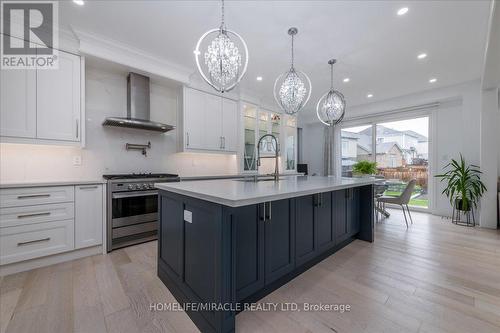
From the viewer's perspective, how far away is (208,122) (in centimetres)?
385

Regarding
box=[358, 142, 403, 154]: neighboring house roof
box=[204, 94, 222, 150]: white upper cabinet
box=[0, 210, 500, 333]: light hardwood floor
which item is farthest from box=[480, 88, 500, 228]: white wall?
box=[204, 94, 222, 150]: white upper cabinet

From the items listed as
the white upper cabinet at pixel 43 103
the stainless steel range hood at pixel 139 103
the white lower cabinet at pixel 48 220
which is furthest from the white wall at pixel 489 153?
the white upper cabinet at pixel 43 103

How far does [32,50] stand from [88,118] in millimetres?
883

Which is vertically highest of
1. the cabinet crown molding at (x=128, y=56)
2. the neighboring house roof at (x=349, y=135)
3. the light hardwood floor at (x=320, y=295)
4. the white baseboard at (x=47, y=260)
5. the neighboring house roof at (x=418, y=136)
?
the cabinet crown molding at (x=128, y=56)

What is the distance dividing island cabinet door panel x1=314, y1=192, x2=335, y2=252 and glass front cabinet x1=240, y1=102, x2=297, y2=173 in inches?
77.1

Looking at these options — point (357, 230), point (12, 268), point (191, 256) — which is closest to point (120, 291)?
point (191, 256)

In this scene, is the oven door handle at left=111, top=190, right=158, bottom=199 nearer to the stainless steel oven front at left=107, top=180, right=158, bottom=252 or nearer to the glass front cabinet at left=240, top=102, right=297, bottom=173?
the stainless steel oven front at left=107, top=180, right=158, bottom=252

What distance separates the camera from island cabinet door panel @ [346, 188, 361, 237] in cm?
275

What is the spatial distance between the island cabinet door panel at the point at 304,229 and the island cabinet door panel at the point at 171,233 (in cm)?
103

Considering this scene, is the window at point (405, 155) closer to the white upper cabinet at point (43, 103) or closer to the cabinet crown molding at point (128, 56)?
the cabinet crown molding at point (128, 56)

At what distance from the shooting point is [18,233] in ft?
6.79

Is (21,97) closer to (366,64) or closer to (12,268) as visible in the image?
(12,268)

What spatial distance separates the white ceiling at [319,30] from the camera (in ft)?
6.79

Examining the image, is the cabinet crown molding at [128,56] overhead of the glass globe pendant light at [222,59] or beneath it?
overhead
